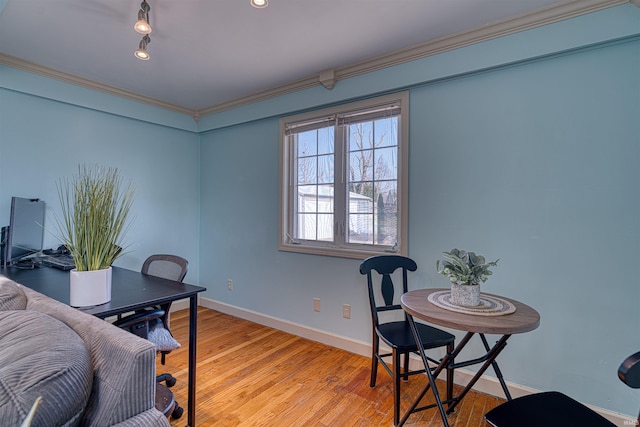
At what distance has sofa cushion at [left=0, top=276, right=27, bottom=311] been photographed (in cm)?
115

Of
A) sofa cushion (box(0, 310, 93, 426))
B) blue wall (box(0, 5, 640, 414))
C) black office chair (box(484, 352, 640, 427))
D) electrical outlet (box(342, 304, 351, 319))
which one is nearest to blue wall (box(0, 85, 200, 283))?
blue wall (box(0, 5, 640, 414))

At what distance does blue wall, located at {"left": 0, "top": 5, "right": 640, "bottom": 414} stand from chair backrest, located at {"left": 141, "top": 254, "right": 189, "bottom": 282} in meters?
1.16

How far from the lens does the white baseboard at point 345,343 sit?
69.3 inches

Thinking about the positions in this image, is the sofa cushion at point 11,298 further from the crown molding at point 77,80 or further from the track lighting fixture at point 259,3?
the crown molding at point 77,80

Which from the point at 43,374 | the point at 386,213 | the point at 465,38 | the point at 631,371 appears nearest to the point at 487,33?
the point at 465,38

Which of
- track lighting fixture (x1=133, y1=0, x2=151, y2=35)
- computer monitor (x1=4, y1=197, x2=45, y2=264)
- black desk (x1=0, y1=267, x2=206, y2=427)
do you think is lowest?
black desk (x1=0, y1=267, x2=206, y2=427)

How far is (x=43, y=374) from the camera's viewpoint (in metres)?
0.70

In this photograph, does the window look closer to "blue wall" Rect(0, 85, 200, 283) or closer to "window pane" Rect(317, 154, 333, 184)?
"window pane" Rect(317, 154, 333, 184)

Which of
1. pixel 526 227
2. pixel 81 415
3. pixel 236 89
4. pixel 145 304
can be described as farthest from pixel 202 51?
pixel 526 227

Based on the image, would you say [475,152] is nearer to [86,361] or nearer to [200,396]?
[86,361]

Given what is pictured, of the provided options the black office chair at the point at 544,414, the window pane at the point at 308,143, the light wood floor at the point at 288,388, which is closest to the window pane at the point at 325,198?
the window pane at the point at 308,143

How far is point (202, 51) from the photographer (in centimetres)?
240

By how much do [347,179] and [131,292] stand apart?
1859mm

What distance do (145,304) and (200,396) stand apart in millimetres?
945
